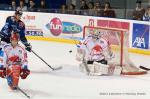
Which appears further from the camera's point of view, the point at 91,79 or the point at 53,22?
the point at 53,22

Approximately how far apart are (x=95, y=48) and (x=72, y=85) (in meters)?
1.19

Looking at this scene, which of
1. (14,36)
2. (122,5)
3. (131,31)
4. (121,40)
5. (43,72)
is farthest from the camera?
(122,5)

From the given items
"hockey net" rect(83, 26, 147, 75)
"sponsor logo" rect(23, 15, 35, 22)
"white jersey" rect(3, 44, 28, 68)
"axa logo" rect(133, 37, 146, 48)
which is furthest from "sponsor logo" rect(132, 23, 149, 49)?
"white jersey" rect(3, 44, 28, 68)

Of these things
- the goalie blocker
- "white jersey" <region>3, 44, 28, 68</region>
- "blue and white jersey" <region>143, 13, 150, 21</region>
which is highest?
"blue and white jersey" <region>143, 13, 150, 21</region>

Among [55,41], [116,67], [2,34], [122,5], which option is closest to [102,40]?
[116,67]

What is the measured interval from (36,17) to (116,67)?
4028 mm

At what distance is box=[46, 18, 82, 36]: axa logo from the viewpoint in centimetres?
1085

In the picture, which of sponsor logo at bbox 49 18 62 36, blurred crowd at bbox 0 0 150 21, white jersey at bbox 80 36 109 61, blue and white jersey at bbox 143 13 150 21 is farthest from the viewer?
sponsor logo at bbox 49 18 62 36

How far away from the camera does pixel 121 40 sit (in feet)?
27.1

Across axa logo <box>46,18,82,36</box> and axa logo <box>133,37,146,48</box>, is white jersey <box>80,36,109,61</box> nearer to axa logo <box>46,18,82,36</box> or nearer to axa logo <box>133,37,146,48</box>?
axa logo <box>133,37,146,48</box>

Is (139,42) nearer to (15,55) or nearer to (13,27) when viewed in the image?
(13,27)

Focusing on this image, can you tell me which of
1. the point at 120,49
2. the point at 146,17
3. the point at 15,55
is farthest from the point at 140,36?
the point at 15,55

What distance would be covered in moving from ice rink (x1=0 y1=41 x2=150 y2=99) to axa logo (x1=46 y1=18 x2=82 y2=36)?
2.03 m

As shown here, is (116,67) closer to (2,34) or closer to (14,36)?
(2,34)
